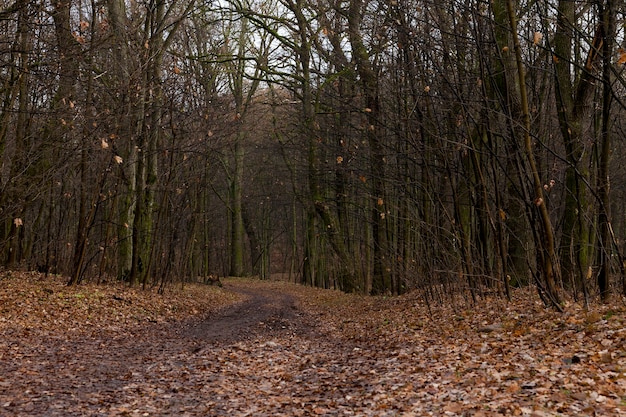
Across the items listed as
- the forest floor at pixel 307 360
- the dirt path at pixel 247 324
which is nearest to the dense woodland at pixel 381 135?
the forest floor at pixel 307 360

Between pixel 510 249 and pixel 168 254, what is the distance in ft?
35.3

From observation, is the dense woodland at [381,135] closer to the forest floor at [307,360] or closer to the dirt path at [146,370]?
the forest floor at [307,360]

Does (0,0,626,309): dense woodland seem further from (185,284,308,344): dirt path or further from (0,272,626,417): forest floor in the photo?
(185,284,308,344): dirt path

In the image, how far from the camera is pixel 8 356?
830 centimetres

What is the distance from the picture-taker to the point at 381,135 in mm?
16562

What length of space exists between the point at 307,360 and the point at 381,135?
8.97 metres

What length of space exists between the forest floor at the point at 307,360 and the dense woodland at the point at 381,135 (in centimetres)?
124

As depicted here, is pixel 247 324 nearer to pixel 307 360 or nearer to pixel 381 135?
pixel 307 360

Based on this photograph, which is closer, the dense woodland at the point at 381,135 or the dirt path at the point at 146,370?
the dirt path at the point at 146,370

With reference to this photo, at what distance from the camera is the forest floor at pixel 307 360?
5.89m

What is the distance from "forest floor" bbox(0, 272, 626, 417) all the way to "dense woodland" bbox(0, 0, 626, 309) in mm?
1238

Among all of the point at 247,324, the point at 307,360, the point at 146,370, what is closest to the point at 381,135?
the point at 247,324

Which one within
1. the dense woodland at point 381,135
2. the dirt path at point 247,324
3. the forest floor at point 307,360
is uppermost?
the dense woodland at point 381,135

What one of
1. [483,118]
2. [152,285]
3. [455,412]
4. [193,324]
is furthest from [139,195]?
[455,412]
